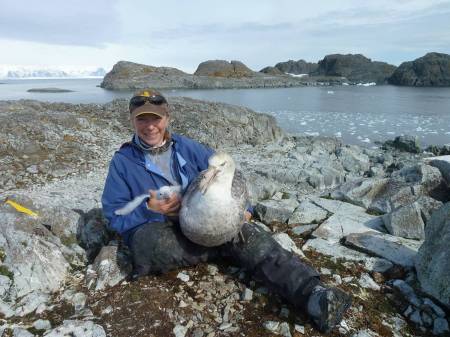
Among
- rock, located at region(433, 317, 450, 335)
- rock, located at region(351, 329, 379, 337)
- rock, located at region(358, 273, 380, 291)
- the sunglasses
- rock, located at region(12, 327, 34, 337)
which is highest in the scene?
the sunglasses

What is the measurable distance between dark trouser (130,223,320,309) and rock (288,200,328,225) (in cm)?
189

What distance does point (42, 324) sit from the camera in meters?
3.63

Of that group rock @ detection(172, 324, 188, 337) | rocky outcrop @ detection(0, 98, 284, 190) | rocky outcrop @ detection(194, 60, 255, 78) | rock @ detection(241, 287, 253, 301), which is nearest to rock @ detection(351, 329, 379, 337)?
rock @ detection(241, 287, 253, 301)

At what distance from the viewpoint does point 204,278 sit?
169 inches

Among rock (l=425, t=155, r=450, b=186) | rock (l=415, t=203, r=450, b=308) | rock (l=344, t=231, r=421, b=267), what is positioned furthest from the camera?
rock (l=425, t=155, r=450, b=186)

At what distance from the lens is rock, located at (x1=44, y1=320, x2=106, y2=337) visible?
3.44 metres

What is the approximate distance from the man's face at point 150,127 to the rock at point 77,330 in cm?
200

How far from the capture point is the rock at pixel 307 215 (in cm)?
610

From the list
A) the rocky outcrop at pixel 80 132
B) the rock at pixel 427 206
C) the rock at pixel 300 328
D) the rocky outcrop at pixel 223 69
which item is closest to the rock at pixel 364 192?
the rock at pixel 427 206

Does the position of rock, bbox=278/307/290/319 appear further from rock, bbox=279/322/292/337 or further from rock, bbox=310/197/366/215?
rock, bbox=310/197/366/215

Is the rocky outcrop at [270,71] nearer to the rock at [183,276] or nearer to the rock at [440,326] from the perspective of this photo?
the rock at [183,276]

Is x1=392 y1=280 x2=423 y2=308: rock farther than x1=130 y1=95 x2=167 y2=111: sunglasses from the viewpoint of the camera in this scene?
No

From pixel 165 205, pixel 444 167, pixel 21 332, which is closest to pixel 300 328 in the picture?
pixel 165 205

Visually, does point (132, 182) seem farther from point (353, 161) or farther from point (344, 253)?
point (353, 161)
